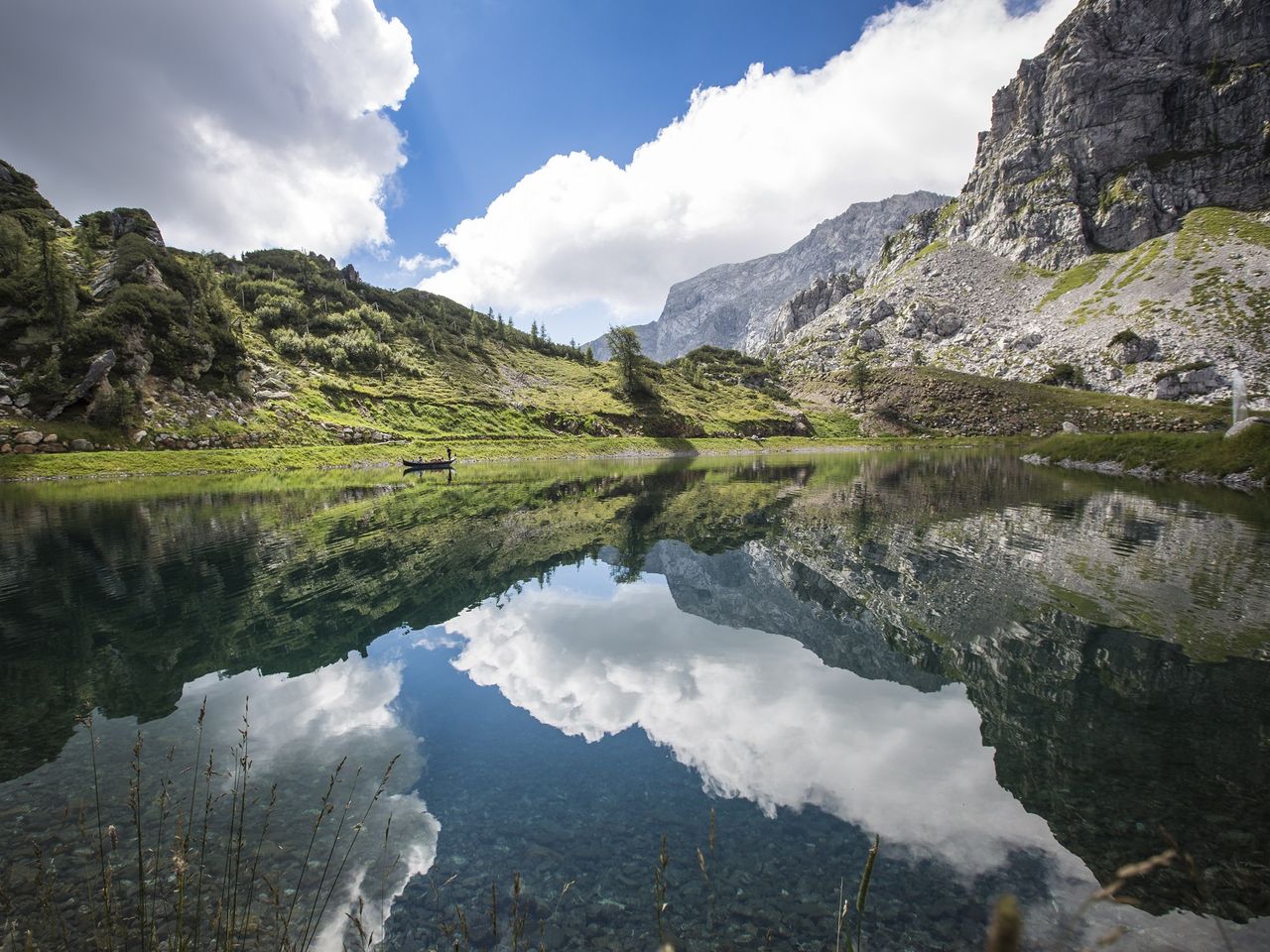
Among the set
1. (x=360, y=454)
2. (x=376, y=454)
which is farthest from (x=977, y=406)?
(x=360, y=454)

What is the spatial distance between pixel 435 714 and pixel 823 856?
8.98 meters

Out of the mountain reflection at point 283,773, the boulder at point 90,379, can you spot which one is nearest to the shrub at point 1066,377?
the mountain reflection at point 283,773

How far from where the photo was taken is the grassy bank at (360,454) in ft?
209

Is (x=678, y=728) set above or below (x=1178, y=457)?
below

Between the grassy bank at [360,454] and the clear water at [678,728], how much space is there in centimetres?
4913

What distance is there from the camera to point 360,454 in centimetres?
9281

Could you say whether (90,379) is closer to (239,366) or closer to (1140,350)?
(239,366)

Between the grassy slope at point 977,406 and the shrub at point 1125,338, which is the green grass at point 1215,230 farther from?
the grassy slope at point 977,406

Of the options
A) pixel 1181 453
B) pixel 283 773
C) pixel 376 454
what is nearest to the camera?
pixel 283 773

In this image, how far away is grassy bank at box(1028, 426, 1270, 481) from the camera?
171 feet

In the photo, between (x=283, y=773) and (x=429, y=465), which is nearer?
(x=283, y=773)

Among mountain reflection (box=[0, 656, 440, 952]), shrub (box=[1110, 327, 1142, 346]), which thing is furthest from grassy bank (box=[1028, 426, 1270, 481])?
shrub (box=[1110, 327, 1142, 346])

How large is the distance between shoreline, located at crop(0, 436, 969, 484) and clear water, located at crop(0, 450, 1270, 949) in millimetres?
49378

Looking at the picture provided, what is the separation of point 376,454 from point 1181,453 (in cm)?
10753
